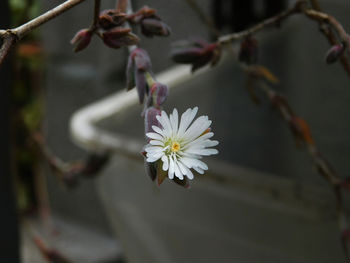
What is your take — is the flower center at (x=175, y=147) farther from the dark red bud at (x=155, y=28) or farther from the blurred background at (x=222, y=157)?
→ the blurred background at (x=222, y=157)

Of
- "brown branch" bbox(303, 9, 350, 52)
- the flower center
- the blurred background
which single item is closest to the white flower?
the flower center

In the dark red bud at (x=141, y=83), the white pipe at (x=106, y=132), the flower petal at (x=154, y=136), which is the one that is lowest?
the white pipe at (x=106, y=132)

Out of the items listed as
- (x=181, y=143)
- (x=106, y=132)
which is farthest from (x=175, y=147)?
(x=106, y=132)

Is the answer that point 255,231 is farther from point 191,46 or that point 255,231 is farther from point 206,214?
point 191,46

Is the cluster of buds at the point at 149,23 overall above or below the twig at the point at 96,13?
below

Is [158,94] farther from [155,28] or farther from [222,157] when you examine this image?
[222,157]

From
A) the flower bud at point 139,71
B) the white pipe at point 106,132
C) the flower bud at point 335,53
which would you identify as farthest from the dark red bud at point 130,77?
the white pipe at point 106,132
